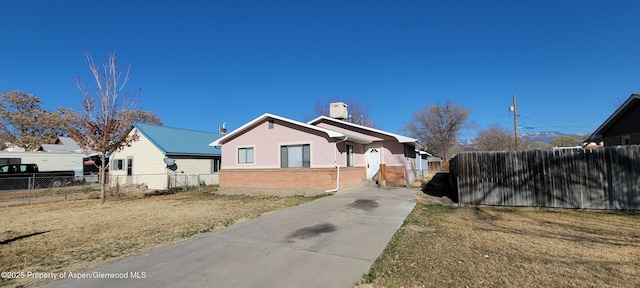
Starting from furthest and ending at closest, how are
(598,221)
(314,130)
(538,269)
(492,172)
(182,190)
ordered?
(182,190) < (314,130) < (492,172) < (598,221) < (538,269)

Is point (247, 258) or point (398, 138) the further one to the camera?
point (398, 138)

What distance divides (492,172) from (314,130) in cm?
804

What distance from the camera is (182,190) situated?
62.9ft

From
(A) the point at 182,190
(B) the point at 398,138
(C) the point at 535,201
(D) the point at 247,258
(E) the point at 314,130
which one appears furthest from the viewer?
(A) the point at 182,190

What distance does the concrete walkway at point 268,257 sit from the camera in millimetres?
4109

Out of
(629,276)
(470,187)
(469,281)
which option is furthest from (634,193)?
(469,281)

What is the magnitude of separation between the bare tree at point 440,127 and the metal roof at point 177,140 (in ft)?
116

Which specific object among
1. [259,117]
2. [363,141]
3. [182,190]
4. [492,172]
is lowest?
[182,190]

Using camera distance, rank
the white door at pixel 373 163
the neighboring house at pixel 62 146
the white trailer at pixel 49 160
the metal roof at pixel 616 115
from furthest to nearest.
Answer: the neighboring house at pixel 62 146 → the white trailer at pixel 49 160 → the white door at pixel 373 163 → the metal roof at pixel 616 115

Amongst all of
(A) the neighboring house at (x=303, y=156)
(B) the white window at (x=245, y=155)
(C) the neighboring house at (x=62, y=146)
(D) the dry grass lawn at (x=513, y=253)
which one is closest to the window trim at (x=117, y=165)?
(A) the neighboring house at (x=303, y=156)

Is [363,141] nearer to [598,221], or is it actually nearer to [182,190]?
[598,221]

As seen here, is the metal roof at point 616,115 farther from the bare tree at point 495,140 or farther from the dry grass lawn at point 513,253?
the bare tree at point 495,140

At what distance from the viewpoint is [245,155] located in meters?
16.8

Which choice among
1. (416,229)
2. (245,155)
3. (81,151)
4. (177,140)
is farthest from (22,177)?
(416,229)
